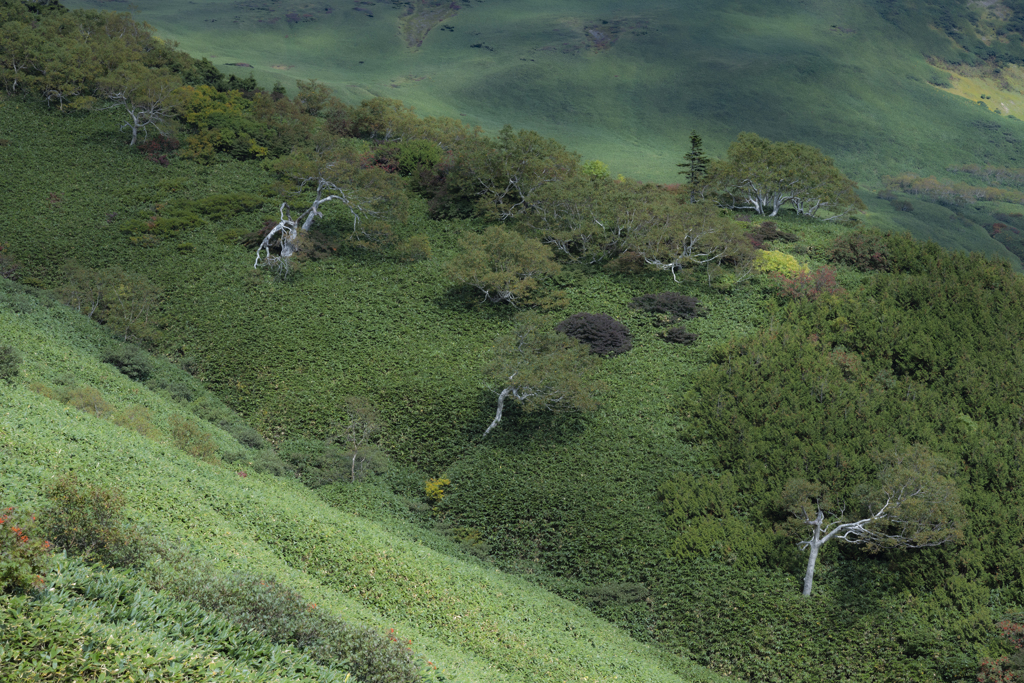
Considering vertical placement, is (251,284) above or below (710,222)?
below

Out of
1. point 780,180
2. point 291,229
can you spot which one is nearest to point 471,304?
point 291,229

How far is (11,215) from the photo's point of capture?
151 ft

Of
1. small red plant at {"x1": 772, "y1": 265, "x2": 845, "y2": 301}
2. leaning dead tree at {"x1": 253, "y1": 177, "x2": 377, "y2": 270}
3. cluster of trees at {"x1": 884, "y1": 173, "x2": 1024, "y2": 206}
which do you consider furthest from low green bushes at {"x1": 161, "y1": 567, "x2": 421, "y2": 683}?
cluster of trees at {"x1": 884, "y1": 173, "x2": 1024, "y2": 206}

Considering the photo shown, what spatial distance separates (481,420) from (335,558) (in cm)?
1398

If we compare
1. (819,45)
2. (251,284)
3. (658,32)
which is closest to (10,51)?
(251,284)

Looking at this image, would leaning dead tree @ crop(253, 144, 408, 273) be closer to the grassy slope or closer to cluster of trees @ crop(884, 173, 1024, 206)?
the grassy slope

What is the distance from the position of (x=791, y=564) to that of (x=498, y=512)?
37.0ft

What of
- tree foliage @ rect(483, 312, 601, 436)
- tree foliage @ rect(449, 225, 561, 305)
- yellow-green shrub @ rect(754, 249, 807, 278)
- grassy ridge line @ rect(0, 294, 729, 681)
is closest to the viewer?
grassy ridge line @ rect(0, 294, 729, 681)

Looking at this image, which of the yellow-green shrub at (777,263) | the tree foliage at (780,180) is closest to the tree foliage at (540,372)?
the yellow-green shrub at (777,263)

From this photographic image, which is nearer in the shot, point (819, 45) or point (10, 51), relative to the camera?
point (10, 51)

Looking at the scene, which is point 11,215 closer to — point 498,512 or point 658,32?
point 498,512

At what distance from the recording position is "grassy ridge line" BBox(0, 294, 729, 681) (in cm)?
1584

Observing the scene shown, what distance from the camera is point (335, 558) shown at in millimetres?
18109

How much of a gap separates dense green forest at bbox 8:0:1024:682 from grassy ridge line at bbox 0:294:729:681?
0.13 metres
